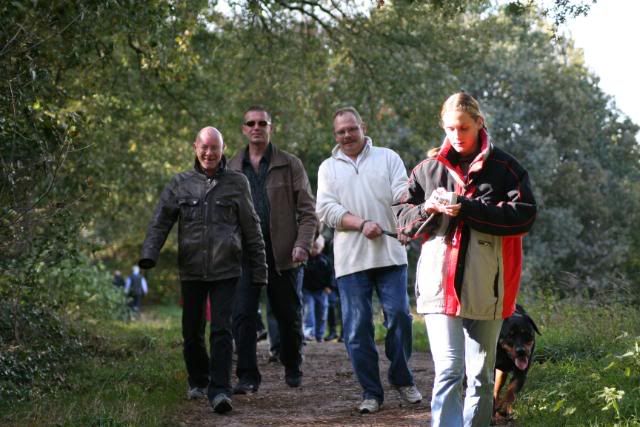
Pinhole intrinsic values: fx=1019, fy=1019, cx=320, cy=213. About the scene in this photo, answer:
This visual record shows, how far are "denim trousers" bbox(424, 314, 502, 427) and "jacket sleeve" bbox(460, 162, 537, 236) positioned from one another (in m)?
0.50

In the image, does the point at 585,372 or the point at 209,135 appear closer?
the point at 585,372

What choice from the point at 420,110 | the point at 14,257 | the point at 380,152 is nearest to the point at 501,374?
the point at 380,152

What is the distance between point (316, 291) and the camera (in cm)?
1477

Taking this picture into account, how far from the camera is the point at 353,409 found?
7754 mm

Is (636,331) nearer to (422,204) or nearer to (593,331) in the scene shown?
(593,331)

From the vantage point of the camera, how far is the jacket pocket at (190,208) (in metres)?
7.98

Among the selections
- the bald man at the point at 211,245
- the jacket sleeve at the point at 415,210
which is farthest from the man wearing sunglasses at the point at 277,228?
the jacket sleeve at the point at 415,210

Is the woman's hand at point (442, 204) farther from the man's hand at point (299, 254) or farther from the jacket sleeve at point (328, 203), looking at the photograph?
the man's hand at point (299, 254)

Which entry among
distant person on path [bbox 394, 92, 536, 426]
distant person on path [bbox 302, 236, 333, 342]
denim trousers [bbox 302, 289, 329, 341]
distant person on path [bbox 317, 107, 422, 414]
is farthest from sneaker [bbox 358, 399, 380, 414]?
denim trousers [bbox 302, 289, 329, 341]

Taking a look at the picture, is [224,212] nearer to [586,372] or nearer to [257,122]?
[257,122]

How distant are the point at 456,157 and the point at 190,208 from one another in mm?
3112

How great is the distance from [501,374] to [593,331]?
2885 millimetres

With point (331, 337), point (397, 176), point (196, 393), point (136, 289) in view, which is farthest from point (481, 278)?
point (136, 289)

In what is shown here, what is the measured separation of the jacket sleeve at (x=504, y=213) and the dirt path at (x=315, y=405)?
2.21 m
